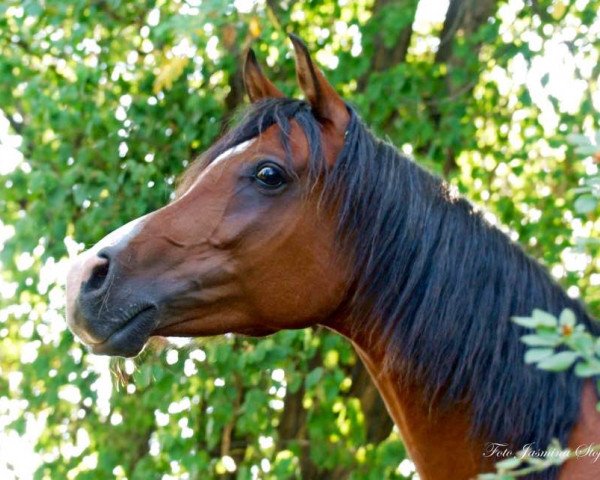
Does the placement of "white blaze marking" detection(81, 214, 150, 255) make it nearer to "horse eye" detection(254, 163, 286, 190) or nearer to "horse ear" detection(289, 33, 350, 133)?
"horse eye" detection(254, 163, 286, 190)

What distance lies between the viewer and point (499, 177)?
613 centimetres

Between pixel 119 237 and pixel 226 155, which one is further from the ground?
pixel 226 155

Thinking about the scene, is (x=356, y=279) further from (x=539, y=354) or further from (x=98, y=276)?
(x=539, y=354)

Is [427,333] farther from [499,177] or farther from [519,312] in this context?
[499,177]

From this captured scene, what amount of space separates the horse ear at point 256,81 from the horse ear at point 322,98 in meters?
0.34

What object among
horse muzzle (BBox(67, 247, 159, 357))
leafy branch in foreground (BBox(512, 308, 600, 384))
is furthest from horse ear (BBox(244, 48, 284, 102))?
leafy branch in foreground (BBox(512, 308, 600, 384))

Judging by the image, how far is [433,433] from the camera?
3.00 meters

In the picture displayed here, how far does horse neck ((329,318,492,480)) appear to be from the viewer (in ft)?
9.68

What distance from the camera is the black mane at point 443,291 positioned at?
9.52ft

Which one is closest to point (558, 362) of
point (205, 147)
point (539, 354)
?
point (539, 354)

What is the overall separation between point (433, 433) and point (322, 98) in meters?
1.06

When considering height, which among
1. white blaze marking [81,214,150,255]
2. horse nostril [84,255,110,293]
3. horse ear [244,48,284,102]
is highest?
horse ear [244,48,284,102]

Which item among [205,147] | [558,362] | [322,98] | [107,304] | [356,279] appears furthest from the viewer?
[205,147]

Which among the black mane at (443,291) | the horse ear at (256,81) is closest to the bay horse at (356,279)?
the black mane at (443,291)
